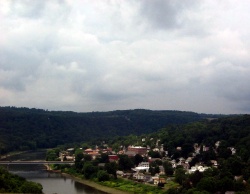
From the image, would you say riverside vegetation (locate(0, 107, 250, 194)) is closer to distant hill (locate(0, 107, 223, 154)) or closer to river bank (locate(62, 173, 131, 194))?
distant hill (locate(0, 107, 223, 154))

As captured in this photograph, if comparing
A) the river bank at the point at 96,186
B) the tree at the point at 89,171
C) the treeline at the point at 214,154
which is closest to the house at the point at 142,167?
the treeline at the point at 214,154

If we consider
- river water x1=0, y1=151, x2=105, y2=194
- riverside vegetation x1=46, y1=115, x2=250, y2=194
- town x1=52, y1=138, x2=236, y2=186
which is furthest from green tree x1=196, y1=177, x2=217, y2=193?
river water x1=0, y1=151, x2=105, y2=194

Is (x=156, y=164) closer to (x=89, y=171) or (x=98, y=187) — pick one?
(x=89, y=171)

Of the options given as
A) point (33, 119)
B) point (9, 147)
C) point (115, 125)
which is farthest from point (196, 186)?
point (115, 125)

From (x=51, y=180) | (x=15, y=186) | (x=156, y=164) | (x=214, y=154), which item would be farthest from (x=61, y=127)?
(x=15, y=186)

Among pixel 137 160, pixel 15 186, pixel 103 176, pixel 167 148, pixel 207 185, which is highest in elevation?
pixel 167 148

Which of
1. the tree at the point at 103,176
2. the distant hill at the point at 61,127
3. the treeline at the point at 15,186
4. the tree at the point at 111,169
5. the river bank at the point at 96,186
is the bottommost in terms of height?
the river bank at the point at 96,186

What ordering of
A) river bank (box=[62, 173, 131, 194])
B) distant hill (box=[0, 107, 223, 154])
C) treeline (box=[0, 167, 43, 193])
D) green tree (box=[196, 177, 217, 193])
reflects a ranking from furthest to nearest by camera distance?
distant hill (box=[0, 107, 223, 154]) < river bank (box=[62, 173, 131, 194]) < green tree (box=[196, 177, 217, 193]) < treeline (box=[0, 167, 43, 193])

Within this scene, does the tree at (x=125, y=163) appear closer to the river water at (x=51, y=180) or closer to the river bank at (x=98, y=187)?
the river bank at (x=98, y=187)

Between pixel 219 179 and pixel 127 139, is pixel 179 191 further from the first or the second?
pixel 127 139
